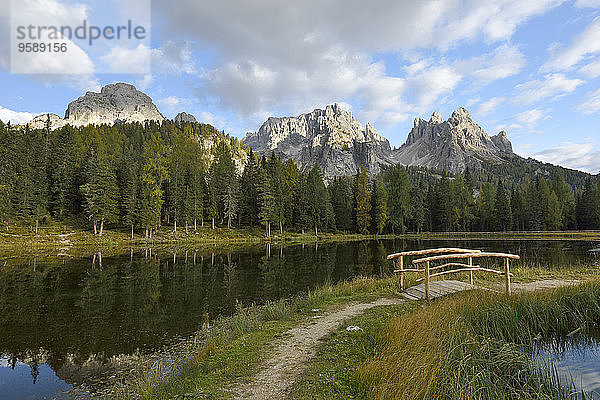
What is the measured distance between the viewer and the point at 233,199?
70125 mm

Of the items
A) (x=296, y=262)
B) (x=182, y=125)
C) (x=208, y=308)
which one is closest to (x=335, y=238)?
(x=296, y=262)

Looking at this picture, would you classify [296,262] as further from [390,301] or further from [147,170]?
[147,170]

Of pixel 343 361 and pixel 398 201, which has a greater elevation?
pixel 398 201

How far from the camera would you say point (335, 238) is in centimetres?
7550

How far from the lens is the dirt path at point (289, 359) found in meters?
6.49

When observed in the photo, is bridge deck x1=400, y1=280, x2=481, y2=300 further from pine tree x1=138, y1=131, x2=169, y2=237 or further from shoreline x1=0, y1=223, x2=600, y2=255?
pine tree x1=138, y1=131, x2=169, y2=237

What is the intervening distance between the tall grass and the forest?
58427 mm

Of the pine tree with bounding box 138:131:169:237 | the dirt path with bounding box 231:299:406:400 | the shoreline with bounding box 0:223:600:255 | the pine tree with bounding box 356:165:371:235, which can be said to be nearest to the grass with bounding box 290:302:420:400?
the dirt path with bounding box 231:299:406:400

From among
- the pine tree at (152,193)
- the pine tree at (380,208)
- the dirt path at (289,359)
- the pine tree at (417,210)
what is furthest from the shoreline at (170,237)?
the dirt path at (289,359)

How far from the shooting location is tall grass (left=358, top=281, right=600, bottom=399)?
608 centimetres

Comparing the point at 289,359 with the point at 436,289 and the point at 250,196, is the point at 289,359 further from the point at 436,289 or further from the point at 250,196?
the point at 250,196

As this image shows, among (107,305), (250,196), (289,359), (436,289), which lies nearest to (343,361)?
(289,359)

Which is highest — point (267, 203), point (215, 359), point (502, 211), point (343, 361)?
point (267, 203)

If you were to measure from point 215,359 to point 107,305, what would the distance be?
12.3 m
